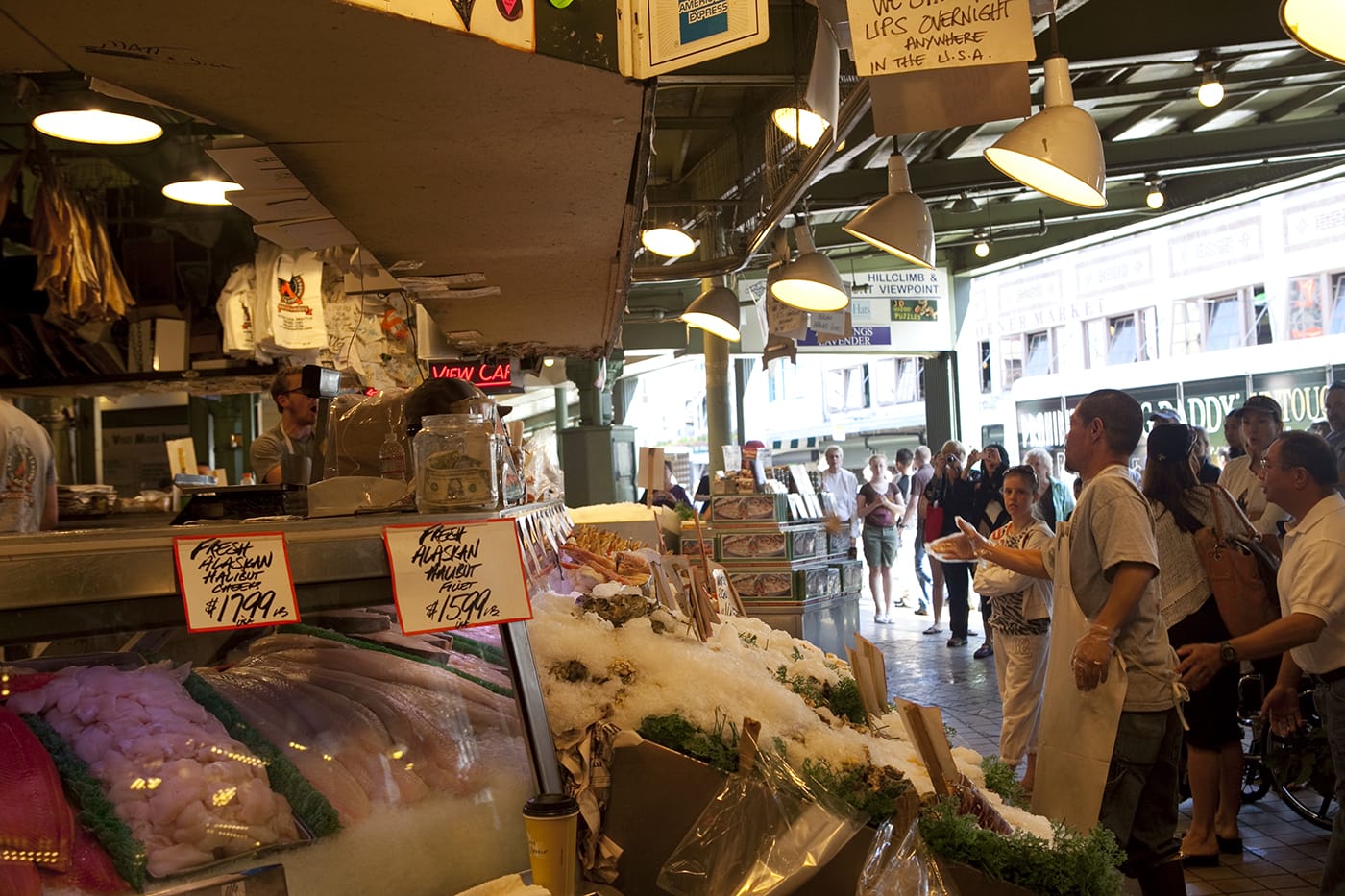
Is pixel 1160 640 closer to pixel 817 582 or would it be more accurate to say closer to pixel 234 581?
pixel 234 581

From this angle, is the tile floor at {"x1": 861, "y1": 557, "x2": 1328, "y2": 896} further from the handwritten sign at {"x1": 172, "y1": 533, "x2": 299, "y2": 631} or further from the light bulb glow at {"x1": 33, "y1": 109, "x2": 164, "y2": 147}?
the light bulb glow at {"x1": 33, "y1": 109, "x2": 164, "y2": 147}

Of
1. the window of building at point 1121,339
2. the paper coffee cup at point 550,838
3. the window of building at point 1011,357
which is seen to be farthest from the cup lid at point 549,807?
the window of building at point 1011,357

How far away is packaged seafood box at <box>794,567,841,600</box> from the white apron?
4.85 m

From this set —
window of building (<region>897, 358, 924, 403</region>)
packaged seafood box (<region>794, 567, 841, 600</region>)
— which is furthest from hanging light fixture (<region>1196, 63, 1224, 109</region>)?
window of building (<region>897, 358, 924, 403</region>)

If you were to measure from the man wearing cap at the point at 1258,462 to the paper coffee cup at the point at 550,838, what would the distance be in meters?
5.64

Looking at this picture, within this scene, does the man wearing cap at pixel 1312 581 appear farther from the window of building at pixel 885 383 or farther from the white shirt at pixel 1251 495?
the window of building at pixel 885 383

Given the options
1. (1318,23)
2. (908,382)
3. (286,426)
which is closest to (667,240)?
(286,426)

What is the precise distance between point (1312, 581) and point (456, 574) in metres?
3.38

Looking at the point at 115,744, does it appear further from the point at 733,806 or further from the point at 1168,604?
the point at 1168,604

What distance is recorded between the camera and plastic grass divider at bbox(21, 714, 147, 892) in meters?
1.47

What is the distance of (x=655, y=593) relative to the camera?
335 centimetres

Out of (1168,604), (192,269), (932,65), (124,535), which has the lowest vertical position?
(1168,604)

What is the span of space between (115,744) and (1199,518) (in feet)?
14.1

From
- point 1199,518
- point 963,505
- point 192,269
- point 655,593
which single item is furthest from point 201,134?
point 963,505
